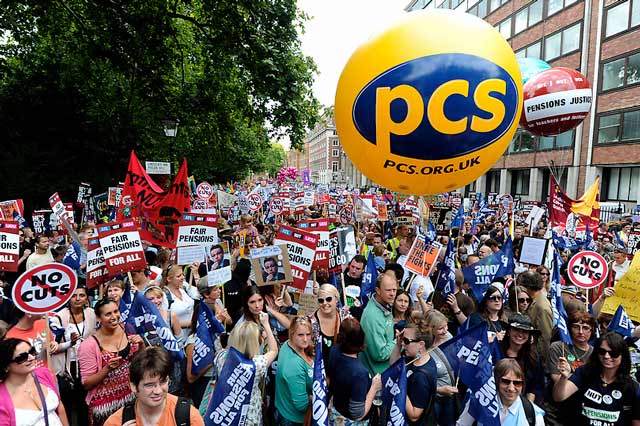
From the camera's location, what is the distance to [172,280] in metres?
5.81

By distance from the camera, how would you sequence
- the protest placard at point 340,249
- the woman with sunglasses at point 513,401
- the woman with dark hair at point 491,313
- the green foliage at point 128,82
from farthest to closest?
the green foliage at point 128,82 < the protest placard at point 340,249 < the woman with dark hair at point 491,313 < the woman with sunglasses at point 513,401

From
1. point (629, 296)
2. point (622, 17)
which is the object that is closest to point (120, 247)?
point (629, 296)

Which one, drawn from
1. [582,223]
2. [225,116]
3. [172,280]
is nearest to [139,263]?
[172,280]

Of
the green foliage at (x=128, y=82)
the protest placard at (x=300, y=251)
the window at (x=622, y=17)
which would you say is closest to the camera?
the protest placard at (x=300, y=251)

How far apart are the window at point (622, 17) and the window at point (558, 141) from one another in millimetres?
6603

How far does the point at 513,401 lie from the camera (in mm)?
3428

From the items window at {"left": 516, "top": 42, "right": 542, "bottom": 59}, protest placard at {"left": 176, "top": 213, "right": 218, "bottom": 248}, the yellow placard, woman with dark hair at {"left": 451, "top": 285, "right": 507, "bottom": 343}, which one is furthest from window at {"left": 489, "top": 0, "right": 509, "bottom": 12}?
woman with dark hair at {"left": 451, "top": 285, "right": 507, "bottom": 343}

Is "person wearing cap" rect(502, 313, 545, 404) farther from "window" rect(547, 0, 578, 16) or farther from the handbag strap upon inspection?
"window" rect(547, 0, 578, 16)

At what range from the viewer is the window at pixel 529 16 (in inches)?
1345

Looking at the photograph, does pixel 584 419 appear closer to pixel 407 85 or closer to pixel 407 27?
pixel 407 85

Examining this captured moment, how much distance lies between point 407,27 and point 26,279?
4.14 meters

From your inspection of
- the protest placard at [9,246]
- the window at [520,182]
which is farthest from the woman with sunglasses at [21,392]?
the window at [520,182]

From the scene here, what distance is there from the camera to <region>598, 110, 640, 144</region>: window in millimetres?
26031

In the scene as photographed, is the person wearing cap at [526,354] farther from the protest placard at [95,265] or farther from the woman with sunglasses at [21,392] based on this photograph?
the protest placard at [95,265]
